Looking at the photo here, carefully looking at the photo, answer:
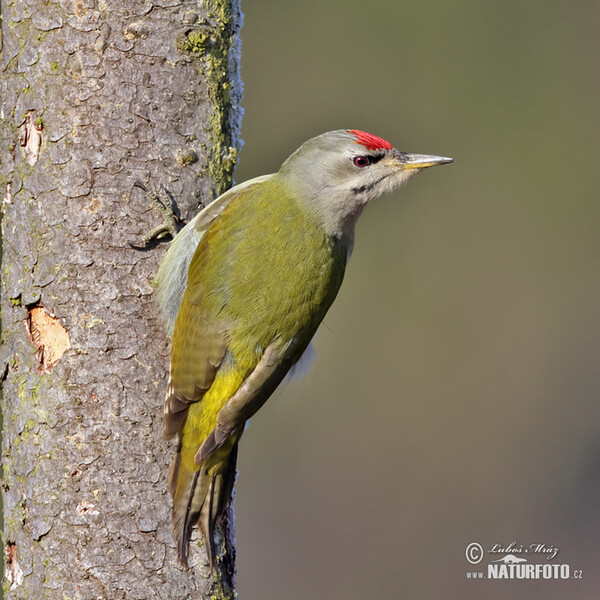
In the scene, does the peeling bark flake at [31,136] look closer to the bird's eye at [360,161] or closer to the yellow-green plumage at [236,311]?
the yellow-green plumage at [236,311]

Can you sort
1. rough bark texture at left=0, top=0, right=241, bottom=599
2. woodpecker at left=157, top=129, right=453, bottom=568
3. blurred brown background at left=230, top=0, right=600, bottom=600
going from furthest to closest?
blurred brown background at left=230, top=0, right=600, bottom=600 < woodpecker at left=157, top=129, right=453, bottom=568 < rough bark texture at left=0, top=0, right=241, bottom=599

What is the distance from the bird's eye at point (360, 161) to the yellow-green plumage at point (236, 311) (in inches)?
12.2

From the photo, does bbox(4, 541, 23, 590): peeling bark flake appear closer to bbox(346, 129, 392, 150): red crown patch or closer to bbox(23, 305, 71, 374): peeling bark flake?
bbox(23, 305, 71, 374): peeling bark flake

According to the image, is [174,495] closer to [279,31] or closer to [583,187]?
[279,31]

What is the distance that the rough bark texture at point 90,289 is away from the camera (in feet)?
9.54

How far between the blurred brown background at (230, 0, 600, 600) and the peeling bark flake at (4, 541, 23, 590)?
182 inches

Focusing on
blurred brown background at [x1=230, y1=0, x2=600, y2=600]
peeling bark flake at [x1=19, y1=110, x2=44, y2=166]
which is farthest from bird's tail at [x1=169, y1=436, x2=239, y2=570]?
blurred brown background at [x1=230, y1=0, x2=600, y2=600]

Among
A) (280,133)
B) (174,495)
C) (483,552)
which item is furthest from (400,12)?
(174,495)

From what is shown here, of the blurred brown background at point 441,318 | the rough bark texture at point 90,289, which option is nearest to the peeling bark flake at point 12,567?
the rough bark texture at point 90,289

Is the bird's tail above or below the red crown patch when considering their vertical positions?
below

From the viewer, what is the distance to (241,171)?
24.0 ft

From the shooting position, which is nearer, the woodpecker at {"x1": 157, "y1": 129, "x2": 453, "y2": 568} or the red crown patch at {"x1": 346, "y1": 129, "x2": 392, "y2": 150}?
the woodpecker at {"x1": 157, "y1": 129, "x2": 453, "y2": 568}

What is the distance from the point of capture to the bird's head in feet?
11.3

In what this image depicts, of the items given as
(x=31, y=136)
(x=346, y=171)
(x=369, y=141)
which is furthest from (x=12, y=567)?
(x=369, y=141)
